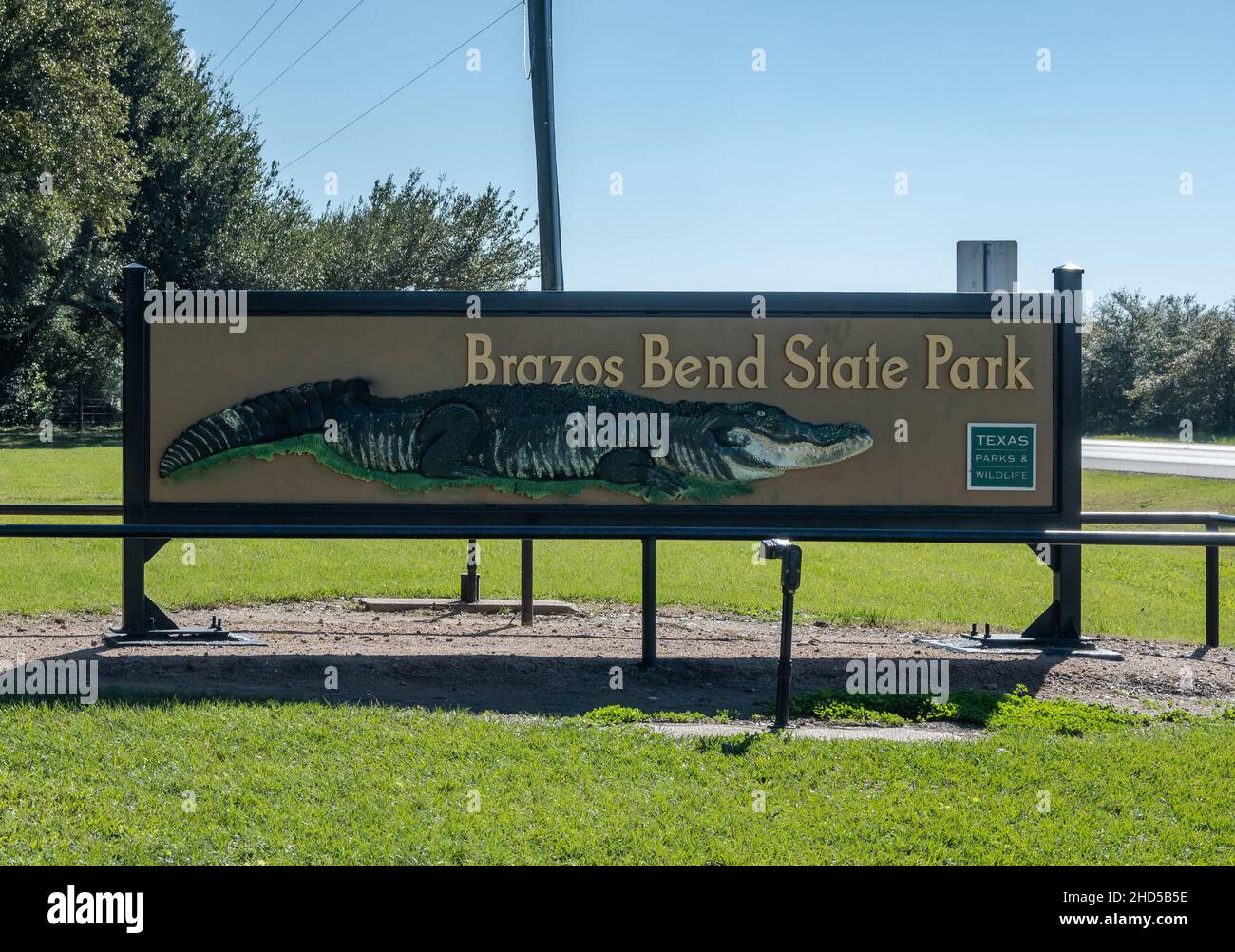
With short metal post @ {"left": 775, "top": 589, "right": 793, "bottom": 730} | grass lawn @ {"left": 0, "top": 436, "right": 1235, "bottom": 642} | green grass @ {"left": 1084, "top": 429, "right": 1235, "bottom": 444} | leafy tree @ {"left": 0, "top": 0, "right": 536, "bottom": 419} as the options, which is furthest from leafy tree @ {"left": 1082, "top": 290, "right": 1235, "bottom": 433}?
short metal post @ {"left": 775, "top": 589, "right": 793, "bottom": 730}

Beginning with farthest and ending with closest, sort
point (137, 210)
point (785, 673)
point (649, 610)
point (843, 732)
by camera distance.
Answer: point (137, 210) < point (649, 610) < point (785, 673) < point (843, 732)

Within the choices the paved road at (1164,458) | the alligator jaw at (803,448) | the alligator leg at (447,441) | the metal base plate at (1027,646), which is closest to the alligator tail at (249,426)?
the alligator leg at (447,441)

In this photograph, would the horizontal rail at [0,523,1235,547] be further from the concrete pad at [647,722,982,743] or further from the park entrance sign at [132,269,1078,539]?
the concrete pad at [647,722,982,743]

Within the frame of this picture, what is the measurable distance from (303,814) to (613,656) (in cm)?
358

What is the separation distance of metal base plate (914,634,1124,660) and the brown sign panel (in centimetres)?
89

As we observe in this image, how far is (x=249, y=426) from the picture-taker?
26.0 feet

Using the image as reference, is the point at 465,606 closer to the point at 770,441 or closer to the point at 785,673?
the point at 770,441

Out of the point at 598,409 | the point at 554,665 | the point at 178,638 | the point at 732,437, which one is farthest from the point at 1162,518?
the point at 178,638

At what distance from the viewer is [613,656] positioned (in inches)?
298

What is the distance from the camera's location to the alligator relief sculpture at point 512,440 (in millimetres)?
7871

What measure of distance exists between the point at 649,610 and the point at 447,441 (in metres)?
1.85

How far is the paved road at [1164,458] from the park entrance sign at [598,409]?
622 inches

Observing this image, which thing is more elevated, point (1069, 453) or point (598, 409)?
point (598, 409)

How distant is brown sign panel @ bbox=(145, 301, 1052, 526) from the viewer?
7.88m
